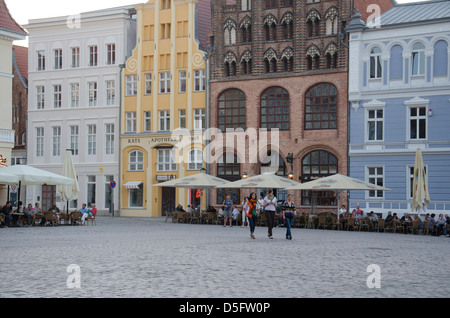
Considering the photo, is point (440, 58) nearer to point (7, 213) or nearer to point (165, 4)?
point (165, 4)

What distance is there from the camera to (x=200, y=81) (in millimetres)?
53281

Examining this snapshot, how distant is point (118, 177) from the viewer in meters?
55.9

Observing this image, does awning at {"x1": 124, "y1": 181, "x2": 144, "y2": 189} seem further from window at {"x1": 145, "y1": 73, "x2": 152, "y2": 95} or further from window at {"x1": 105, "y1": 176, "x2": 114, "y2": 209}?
window at {"x1": 145, "y1": 73, "x2": 152, "y2": 95}

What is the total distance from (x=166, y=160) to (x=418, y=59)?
18.8 metres

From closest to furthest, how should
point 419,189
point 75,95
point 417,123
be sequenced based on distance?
point 419,189 → point 417,123 → point 75,95

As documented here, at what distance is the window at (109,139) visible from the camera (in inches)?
2225

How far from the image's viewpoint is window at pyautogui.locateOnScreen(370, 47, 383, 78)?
4525cm

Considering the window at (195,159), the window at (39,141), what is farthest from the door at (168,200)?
the window at (39,141)

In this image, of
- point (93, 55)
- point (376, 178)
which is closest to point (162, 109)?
point (93, 55)

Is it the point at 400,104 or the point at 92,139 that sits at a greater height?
the point at 400,104

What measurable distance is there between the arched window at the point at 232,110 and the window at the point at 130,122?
7.21 meters

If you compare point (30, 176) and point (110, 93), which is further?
point (110, 93)

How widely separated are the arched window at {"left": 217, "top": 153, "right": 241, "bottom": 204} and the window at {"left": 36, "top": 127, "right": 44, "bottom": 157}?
1521cm
